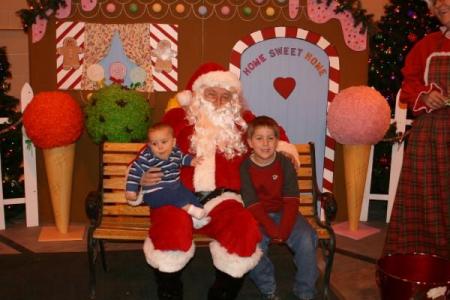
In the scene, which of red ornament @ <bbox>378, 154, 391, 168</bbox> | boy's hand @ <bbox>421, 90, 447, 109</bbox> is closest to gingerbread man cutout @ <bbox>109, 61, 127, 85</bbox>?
boy's hand @ <bbox>421, 90, 447, 109</bbox>

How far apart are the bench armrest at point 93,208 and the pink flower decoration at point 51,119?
104cm

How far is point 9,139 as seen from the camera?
18.5 ft

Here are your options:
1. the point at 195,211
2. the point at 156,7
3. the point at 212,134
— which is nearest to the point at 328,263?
the point at 195,211

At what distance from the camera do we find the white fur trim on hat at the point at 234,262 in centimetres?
354

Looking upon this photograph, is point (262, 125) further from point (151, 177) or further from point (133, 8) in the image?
point (133, 8)

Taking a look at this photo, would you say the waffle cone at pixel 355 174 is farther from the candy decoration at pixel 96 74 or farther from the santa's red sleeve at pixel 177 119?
the candy decoration at pixel 96 74

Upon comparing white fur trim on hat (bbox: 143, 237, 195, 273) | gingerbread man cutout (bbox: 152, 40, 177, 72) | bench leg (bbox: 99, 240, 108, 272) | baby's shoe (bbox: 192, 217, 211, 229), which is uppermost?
gingerbread man cutout (bbox: 152, 40, 177, 72)

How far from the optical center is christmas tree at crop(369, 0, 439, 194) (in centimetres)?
577

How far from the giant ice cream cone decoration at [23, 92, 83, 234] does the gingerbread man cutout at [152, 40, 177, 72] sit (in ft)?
3.30

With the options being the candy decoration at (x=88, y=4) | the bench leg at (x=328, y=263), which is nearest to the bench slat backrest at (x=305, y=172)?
the bench leg at (x=328, y=263)

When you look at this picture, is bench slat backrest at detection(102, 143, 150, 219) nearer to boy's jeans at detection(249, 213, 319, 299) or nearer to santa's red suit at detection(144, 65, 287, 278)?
santa's red suit at detection(144, 65, 287, 278)

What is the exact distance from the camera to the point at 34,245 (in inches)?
204

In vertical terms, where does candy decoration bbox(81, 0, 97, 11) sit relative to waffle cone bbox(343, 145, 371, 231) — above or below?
above

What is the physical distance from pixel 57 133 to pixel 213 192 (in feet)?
5.87
